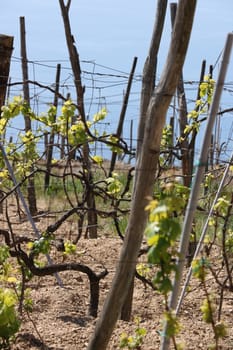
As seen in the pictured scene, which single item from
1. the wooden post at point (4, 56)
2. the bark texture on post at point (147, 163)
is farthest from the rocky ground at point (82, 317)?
the wooden post at point (4, 56)

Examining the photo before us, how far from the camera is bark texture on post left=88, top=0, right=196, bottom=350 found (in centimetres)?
274

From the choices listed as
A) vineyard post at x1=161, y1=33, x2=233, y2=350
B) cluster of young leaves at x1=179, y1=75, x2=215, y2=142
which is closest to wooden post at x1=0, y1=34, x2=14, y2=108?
cluster of young leaves at x1=179, y1=75, x2=215, y2=142

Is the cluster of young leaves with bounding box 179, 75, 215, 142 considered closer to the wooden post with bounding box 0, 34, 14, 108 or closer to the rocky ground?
the rocky ground

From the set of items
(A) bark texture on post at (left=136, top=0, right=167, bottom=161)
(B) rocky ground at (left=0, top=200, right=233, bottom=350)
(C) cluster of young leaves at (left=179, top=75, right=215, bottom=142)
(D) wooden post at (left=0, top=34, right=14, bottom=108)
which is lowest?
(B) rocky ground at (left=0, top=200, right=233, bottom=350)

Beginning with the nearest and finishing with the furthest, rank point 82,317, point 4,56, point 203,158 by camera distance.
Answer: point 203,158 → point 82,317 → point 4,56

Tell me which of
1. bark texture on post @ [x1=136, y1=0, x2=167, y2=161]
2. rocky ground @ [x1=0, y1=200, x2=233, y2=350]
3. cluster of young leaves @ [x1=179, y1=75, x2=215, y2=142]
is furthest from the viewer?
A: cluster of young leaves @ [x1=179, y1=75, x2=215, y2=142]

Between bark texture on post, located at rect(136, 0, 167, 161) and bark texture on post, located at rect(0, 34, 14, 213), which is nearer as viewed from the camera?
bark texture on post, located at rect(136, 0, 167, 161)

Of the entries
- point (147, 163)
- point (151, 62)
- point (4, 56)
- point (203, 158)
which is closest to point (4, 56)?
point (4, 56)

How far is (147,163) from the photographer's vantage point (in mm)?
2822

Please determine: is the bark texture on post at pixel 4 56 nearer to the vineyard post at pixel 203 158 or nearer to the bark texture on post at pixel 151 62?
the bark texture on post at pixel 151 62

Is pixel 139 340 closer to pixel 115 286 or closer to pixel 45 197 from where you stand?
pixel 115 286

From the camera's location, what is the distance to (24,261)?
425cm

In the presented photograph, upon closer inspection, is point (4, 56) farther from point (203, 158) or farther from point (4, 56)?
point (203, 158)

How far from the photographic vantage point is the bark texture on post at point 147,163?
2.74m
